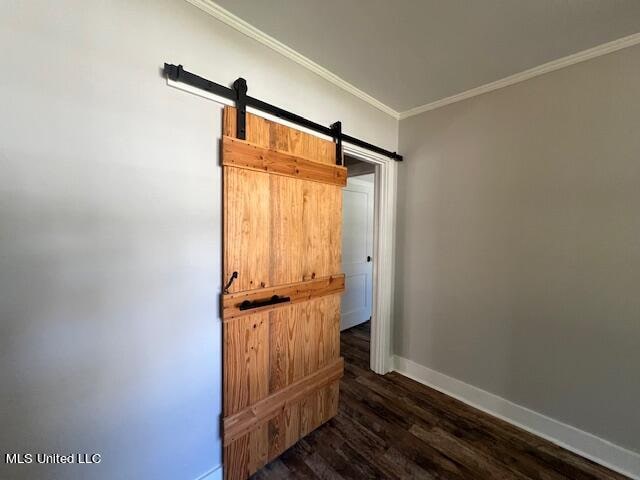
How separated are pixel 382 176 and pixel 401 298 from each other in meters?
1.17

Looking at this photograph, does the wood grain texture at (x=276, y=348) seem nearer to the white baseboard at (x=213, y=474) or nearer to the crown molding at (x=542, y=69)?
the white baseboard at (x=213, y=474)

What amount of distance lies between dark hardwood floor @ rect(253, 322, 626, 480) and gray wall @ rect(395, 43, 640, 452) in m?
0.25

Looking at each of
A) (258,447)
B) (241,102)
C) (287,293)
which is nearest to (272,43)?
(241,102)

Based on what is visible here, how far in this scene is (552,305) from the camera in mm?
1677

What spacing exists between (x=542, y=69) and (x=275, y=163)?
1874 millimetres

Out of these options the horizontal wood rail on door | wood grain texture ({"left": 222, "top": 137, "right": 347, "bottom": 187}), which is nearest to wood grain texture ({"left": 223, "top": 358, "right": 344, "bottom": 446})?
the horizontal wood rail on door

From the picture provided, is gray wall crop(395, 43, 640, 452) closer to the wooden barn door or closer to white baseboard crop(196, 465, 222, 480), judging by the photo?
the wooden barn door

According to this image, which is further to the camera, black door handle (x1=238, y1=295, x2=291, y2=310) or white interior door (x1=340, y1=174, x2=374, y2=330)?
white interior door (x1=340, y1=174, x2=374, y2=330)

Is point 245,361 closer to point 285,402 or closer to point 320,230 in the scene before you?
point 285,402

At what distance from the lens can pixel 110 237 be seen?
1.02 meters

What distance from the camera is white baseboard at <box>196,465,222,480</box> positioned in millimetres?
1291

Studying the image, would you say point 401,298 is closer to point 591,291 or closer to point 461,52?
point 591,291

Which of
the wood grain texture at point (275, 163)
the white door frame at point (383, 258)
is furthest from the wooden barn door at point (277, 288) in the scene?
the white door frame at point (383, 258)

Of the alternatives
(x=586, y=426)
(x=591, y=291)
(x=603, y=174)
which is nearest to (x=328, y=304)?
(x=591, y=291)
